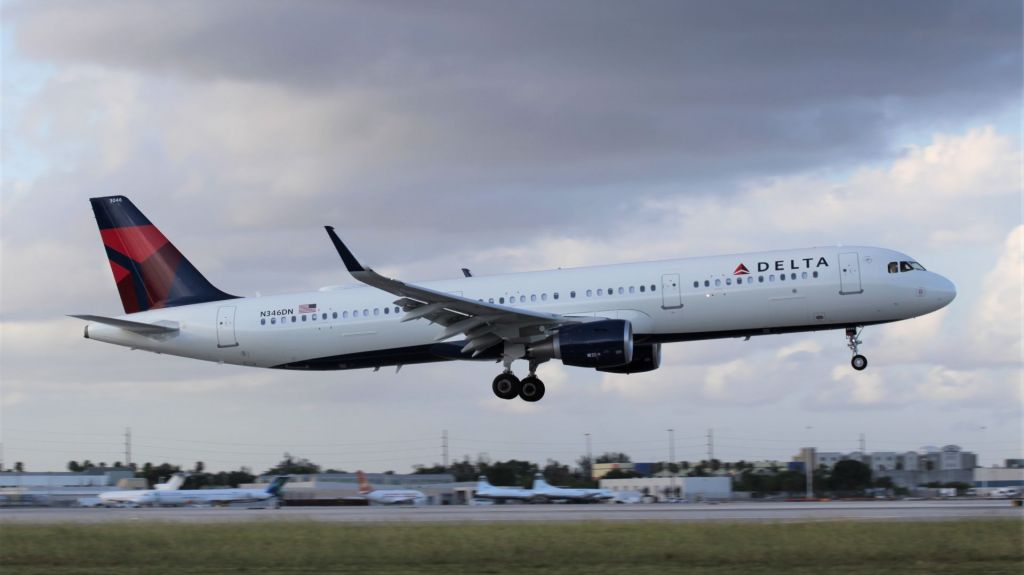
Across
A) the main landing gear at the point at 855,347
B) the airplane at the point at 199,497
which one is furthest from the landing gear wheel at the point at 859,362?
the airplane at the point at 199,497

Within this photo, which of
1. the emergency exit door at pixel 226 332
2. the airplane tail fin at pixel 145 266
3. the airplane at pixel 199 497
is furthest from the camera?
the airplane at pixel 199 497

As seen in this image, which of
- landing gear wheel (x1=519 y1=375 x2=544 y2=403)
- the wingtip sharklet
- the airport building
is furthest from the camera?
the airport building

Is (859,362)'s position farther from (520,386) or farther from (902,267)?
(520,386)

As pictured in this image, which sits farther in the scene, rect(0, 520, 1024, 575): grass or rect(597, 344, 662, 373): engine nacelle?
rect(597, 344, 662, 373): engine nacelle

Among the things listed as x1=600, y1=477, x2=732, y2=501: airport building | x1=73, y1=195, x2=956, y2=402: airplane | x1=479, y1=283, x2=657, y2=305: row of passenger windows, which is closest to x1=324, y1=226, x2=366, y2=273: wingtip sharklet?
x1=73, y1=195, x2=956, y2=402: airplane

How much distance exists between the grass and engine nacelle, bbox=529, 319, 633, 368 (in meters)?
10.3

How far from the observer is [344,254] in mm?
37344

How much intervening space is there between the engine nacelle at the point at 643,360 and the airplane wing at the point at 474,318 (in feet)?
12.6

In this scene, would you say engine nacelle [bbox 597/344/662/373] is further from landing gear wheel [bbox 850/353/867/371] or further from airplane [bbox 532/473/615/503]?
airplane [bbox 532/473/615/503]

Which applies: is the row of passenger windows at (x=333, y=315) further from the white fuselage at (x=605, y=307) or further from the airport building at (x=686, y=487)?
the airport building at (x=686, y=487)

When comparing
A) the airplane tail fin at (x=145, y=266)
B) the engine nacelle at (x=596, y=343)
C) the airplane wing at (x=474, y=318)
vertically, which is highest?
the airplane tail fin at (x=145, y=266)

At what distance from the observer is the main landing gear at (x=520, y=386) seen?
44.2 meters

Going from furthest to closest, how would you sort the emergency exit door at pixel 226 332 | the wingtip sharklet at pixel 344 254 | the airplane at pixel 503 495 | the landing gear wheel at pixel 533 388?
the airplane at pixel 503 495, the emergency exit door at pixel 226 332, the landing gear wheel at pixel 533 388, the wingtip sharklet at pixel 344 254

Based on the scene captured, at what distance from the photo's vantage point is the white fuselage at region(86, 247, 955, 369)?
40.2 meters
